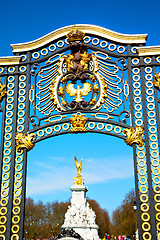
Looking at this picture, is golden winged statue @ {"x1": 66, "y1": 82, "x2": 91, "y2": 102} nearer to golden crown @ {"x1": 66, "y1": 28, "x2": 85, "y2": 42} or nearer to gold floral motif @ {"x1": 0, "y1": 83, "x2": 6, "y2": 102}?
golden crown @ {"x1": 66, "y1": 28, "x2": 85, "y2": 42}

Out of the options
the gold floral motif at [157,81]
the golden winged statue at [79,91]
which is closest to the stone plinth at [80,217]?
the golden winged statue at [79,91]

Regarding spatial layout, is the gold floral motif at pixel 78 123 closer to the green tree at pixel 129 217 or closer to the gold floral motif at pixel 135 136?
the gold floral motif at pixel 135 136

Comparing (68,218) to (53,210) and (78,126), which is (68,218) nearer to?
(78,126)

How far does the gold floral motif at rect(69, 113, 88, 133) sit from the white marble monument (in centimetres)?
991

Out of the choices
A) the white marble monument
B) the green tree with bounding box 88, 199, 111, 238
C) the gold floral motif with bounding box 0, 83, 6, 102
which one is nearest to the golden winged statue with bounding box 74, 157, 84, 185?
the white marble monument

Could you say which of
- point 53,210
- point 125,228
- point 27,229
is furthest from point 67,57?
point 53,210

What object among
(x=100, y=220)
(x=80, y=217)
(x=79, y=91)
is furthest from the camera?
(x=100, y=220)

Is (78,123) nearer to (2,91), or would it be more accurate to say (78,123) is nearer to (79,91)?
(79,91)

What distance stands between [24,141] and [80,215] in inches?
449

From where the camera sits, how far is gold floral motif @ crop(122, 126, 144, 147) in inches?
316

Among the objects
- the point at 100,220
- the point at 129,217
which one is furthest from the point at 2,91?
the point at 100,220

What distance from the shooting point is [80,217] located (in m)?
18.6

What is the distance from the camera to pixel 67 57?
29.9 ft

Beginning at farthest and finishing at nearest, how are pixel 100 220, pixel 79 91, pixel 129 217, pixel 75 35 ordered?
pixel 100 220
pixel 129 217
pixel 75 35
pixel 79 91
